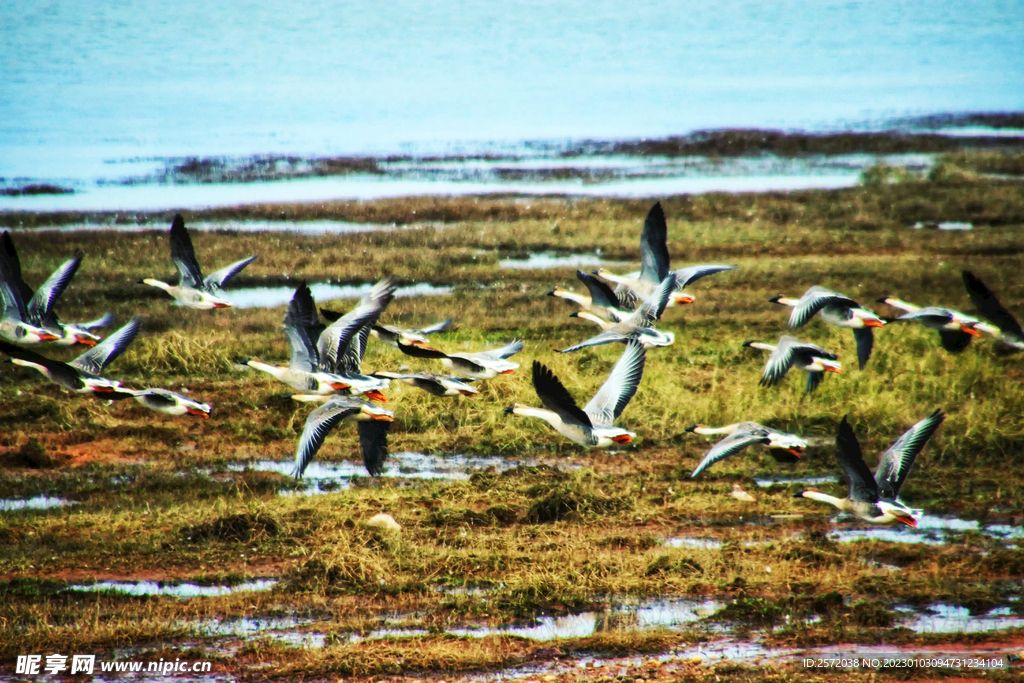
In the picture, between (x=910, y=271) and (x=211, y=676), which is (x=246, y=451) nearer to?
(x=211, y=676)

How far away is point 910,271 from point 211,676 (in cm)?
1789

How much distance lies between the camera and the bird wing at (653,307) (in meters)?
10.7

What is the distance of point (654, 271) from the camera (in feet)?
38.0

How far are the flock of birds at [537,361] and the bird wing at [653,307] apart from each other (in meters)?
0.01

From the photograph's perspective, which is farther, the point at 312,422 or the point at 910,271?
the point at 910,271

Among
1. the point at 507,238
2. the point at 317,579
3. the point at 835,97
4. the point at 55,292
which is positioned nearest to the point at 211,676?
the point at 317,579

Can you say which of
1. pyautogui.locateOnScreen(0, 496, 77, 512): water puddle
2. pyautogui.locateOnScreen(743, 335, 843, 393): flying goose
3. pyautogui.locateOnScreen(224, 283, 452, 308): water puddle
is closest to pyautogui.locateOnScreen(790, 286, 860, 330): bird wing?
pyautogui.locateOnScreen(743, 335, 843, 393): flying goose

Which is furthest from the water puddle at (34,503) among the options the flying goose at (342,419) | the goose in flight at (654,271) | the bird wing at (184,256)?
the goose in flight at (654,271)

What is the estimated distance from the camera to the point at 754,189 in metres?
33.9

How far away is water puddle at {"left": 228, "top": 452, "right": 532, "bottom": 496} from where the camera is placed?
12289 mm

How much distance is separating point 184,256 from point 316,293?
30.3 feet

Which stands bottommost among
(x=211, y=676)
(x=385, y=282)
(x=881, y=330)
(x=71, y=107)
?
(x=211, y=676)

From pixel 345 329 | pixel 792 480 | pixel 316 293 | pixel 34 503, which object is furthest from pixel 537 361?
pixel 316 293

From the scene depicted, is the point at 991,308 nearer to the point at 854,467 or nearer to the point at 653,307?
the point at 854,467
